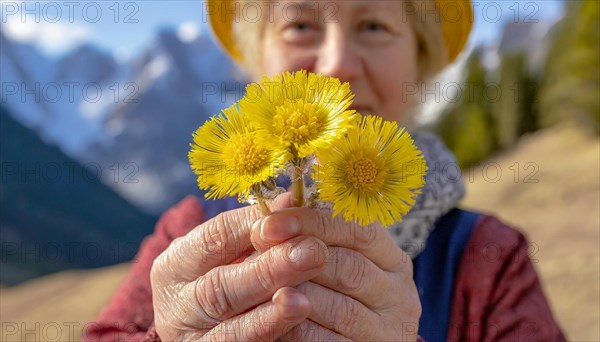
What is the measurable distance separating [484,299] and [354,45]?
63 cm

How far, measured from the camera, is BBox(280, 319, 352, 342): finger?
0.70 meters

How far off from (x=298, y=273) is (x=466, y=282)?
2.16 ft

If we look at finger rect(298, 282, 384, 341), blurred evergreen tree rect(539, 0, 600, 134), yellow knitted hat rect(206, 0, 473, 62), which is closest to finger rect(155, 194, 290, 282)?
finger rect(298, 282, 384, 341)

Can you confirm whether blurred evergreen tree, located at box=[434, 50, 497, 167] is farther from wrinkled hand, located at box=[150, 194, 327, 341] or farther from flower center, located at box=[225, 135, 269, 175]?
flower center, located at box=[225, 135, 269, 175]

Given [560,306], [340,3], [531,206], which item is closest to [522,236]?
[340,3]

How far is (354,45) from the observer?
1139mm

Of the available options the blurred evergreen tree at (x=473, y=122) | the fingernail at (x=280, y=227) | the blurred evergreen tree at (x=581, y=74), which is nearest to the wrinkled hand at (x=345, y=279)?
the fingernail at (x=280, y=227)

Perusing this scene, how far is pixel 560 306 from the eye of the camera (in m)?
6.10

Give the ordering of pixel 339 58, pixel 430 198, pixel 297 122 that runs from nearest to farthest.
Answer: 1. pixel 297 122
2. pixel 339 58
3. pixel 430 198

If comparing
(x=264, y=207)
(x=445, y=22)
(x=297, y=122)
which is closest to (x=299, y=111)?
(x=297, y=122)

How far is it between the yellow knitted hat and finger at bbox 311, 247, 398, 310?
811 millimetres

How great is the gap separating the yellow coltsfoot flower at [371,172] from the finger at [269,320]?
0.14 meters

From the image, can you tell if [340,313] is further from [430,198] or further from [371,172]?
[430,198]

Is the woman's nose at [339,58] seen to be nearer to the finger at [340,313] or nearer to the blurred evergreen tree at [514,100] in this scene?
the finger at [340,313]
